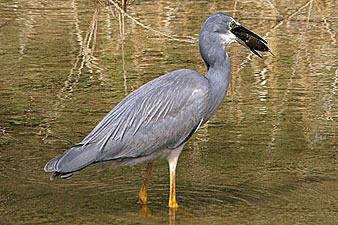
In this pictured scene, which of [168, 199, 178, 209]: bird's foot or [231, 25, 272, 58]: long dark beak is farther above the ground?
[231, 25, 272, 58]: long dark beak

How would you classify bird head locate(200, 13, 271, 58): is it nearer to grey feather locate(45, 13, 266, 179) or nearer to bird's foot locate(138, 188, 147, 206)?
grey feather locate(45, 13, 266, 179)

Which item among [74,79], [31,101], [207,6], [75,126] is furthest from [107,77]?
[207,6]

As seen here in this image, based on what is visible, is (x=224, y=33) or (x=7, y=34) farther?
(x=7, y=34)

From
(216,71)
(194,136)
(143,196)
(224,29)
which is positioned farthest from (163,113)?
(194,136)

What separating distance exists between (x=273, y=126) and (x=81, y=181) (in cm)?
252

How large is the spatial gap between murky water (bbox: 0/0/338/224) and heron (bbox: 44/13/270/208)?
427 mm

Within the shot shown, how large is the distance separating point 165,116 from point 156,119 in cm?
8

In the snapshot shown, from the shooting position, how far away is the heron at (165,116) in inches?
225

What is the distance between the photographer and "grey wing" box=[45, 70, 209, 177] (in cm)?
574

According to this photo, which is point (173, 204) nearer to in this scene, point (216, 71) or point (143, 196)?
point (143, 196)

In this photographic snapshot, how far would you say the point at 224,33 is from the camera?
5980 mm

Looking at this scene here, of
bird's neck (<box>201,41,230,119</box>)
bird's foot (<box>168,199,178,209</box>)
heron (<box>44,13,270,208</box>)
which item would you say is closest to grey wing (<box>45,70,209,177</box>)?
heron (<box>44,13,270,208</box>)

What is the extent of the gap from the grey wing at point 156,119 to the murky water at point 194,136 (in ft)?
1.68

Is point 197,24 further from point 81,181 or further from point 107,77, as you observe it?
point 81,181
